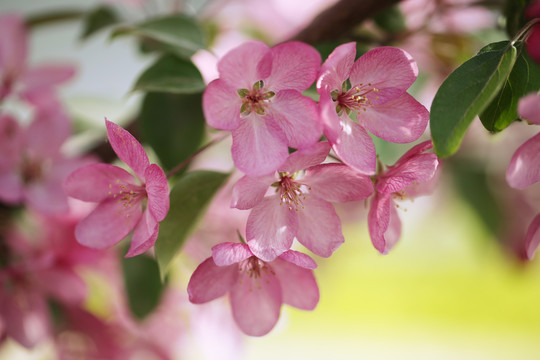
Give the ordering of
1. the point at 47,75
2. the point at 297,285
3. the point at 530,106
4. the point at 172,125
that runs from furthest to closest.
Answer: the point at 47,75 < the point at 172,125 < the point at 297,285 < the point at 530,106

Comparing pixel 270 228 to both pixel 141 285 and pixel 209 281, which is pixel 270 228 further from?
pixel 141 285

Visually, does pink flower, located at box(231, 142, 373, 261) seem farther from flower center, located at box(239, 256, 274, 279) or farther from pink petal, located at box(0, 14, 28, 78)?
pink petal, located at box(0, 14, 28, 78)

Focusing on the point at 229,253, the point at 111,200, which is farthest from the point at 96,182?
the point at 229,253

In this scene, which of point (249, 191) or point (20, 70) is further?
point (20, 70)

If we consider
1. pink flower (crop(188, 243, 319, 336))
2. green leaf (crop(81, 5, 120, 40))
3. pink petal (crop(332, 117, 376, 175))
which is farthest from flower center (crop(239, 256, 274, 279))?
green leaf (crop(81, 5, 120, 40))

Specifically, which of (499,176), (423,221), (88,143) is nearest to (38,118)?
(88,143)

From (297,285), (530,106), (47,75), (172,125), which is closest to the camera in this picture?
(530,106)
